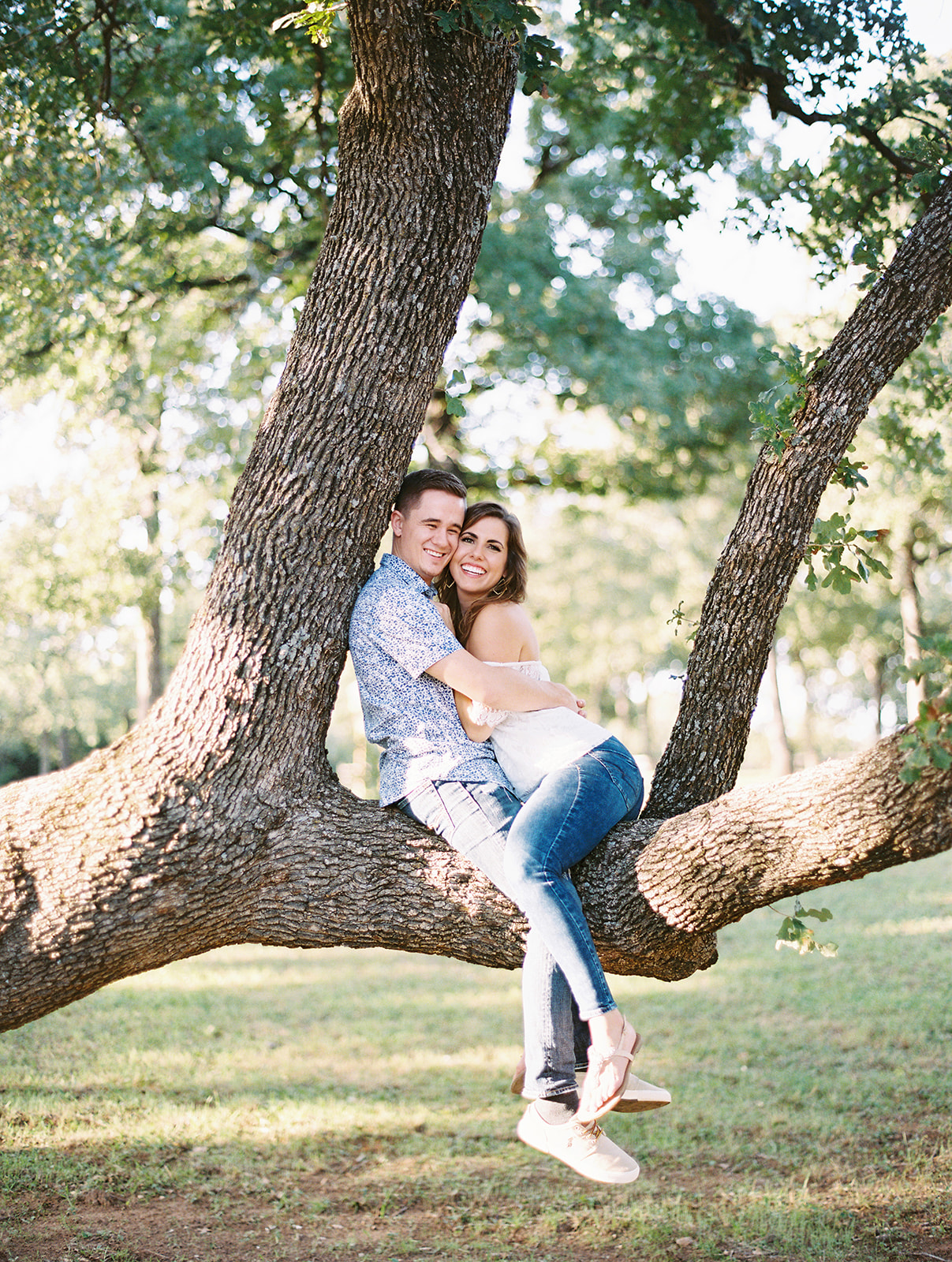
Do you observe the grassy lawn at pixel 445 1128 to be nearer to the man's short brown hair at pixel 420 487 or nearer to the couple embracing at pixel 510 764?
the couple embracing at pixel 510 764

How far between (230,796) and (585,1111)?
1459 millimetres

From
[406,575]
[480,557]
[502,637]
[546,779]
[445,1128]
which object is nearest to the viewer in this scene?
[546,779]

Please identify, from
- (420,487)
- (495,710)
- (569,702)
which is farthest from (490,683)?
(420,487)

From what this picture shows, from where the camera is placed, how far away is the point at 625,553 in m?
28.3

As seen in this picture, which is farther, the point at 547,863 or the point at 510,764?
the point at 510,764

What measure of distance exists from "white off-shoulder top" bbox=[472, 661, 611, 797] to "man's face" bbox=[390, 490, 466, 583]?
47cm

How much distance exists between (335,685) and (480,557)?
76cm

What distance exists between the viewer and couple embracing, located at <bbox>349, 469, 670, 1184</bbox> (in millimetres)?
3090

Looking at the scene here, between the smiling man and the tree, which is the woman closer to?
the smiling man

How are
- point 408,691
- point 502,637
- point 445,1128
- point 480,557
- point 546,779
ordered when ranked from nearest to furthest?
point 546,779 < point 408,691 < point 502,637 < point 480,557 < point 445,1128

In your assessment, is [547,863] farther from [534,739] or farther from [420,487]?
[420,487]

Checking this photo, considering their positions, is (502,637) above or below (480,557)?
below

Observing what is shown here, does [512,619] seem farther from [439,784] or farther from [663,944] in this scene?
[663,944]

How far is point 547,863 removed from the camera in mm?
3104
